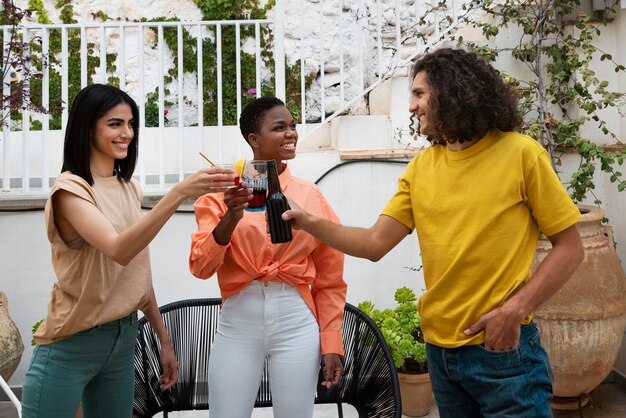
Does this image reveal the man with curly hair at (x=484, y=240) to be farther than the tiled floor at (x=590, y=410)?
No

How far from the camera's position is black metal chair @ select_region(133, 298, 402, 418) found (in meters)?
2.27

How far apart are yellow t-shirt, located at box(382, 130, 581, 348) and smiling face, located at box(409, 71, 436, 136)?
0.33 feet

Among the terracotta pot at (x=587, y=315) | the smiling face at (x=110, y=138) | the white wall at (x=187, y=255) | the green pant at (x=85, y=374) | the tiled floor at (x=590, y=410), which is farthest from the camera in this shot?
the white wall at (x=187, y=255)

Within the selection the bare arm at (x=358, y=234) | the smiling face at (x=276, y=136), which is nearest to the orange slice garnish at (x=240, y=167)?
the bare arm at (x=358, y=234)

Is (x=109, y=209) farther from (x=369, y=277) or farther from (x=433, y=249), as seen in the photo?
(x=369, y=277)

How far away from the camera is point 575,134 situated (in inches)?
140

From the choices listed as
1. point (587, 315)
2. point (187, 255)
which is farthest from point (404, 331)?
point (187, 255)

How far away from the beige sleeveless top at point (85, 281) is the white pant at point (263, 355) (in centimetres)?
31

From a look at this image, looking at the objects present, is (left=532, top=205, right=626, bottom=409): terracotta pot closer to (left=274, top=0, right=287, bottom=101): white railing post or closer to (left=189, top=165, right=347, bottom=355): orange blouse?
(left=189, top=165, right=347, bottom=355): orange blouse

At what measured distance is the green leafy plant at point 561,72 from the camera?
11.0 ft

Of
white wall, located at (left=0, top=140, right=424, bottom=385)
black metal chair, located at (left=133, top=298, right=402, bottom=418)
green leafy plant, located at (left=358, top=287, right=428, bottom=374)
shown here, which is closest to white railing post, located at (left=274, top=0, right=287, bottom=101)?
white wall, located at (left=0, top=140, right=424, bottom=385)

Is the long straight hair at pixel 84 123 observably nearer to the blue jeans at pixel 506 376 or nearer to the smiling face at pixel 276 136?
the smiling face at pixel 276 136

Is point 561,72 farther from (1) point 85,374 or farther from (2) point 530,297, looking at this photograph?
(1) point 85,374

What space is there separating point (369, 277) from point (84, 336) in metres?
2.13
